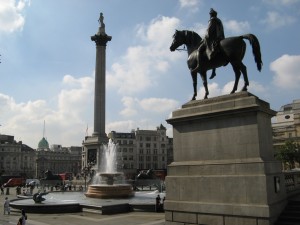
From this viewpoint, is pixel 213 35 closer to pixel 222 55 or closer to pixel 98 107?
pixel 222 55

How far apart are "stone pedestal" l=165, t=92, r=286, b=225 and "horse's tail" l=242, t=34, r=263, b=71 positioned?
78.7 inches

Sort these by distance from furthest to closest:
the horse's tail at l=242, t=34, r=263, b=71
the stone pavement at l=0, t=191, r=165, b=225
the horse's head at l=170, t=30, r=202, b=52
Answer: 1. the stone pavement at l=0, t=191, r=165, b=225
2. the horse's head at l=170, t=30, r=202, b=52
3. the horse's tail at l=242, t=34, r=263, b=71

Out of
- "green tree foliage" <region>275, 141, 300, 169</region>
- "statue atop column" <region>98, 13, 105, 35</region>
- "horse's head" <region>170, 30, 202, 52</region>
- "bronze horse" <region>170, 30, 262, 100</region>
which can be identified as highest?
"statue atop column" <region>98, 13, 105, 35</region>

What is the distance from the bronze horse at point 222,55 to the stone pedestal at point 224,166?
1.43 m

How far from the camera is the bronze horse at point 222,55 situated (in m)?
14.5

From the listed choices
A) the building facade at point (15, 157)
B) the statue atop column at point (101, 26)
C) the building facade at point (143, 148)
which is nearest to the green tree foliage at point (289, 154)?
the statue atop column at point (101, 26)

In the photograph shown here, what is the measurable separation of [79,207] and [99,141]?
40.1 meters

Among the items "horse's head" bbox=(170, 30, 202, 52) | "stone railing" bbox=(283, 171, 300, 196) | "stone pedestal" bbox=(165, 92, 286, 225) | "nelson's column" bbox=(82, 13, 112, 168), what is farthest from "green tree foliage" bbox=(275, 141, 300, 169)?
"stone pedestal" bbox=(165, 92, 286, 225)

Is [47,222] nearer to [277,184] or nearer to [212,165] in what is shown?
[212,165]

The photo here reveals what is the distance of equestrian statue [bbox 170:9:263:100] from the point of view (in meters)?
14.6

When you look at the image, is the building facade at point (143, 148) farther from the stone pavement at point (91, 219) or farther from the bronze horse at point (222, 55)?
the bronze horse at point (222, 55)

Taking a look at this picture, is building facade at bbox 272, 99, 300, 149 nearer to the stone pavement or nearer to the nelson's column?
the nelson's column

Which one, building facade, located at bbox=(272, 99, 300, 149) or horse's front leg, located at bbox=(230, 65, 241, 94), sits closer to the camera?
horse's front leg, located at bbox=(230, 65, 241, 94)

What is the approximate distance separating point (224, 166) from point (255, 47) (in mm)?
5305
